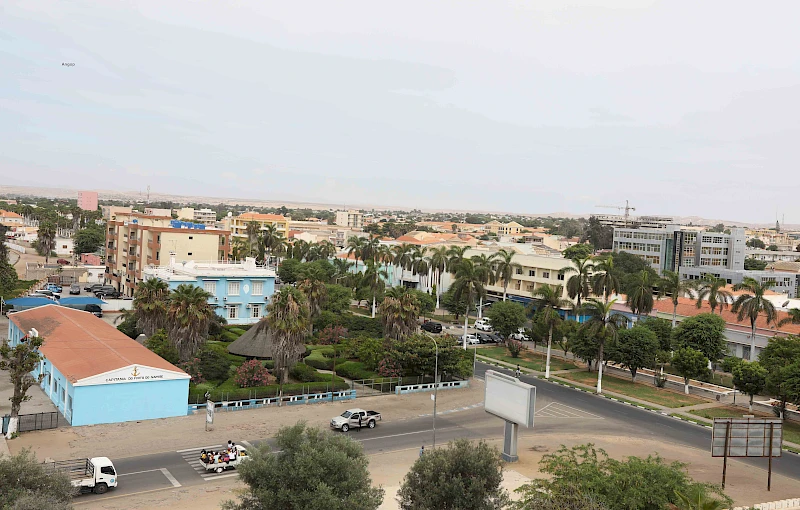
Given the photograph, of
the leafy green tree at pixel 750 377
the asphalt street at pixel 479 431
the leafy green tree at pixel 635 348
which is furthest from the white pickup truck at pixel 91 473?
the leafy green tree at pixel 750 377

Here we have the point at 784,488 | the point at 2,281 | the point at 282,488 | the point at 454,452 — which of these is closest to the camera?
the point at 282,488

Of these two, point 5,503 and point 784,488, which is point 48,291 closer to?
point 5,503

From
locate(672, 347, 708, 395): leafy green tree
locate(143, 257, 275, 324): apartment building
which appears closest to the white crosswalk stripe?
locate(143, 257, 275, 324): apartment building

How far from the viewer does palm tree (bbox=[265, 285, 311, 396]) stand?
52.6m

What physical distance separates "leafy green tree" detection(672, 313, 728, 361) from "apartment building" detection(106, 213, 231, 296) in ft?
215

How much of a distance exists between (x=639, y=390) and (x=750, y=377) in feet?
35.9

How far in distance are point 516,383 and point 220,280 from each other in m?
49.0

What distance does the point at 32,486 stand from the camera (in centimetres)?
2250

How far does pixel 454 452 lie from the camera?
1093 inches

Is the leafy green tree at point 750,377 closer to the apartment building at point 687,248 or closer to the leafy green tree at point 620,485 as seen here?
the leafy green tree at point 620,485

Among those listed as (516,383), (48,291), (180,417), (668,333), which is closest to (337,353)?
(180,417)

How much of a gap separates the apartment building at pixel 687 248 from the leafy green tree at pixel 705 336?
72.4m

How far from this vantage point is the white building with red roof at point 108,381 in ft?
142

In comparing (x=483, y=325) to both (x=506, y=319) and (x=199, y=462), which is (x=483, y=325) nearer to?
(x=506, y=319)
